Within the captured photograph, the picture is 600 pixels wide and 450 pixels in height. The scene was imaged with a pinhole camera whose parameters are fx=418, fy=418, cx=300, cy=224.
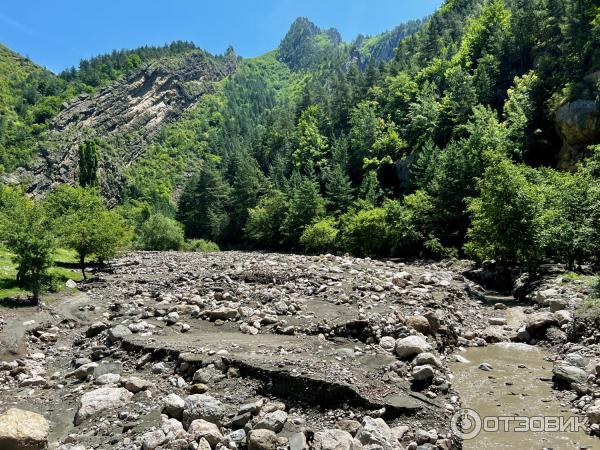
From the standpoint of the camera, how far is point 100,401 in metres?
10.2

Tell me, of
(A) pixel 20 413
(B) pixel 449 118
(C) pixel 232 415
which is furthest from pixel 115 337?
(B) pixel 449 118

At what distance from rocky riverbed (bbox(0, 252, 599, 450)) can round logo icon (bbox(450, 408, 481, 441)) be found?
6.7 inches

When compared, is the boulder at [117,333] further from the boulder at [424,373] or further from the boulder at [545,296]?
the boulder at [545,296]

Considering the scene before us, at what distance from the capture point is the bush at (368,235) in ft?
166

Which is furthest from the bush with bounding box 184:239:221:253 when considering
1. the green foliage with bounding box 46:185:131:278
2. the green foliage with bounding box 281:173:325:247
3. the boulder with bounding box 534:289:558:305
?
the boulder with bounding box 534:289:558:305

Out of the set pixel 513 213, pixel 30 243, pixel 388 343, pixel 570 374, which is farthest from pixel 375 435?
pixel 513 213

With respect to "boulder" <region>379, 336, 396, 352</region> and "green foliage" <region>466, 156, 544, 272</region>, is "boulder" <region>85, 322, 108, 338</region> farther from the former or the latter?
"green foliage" <region>466, 156, 544, 272</region>

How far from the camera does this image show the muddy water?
8711 mm

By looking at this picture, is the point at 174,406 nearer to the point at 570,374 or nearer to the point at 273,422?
the point at 273,422

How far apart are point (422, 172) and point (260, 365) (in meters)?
55.5

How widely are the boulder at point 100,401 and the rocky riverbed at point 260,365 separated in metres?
0.04

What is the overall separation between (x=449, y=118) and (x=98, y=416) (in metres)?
70.1

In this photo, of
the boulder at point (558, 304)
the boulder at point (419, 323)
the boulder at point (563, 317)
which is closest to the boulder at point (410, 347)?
the boulder at point (419, 323)

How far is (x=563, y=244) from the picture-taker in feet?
81.5
